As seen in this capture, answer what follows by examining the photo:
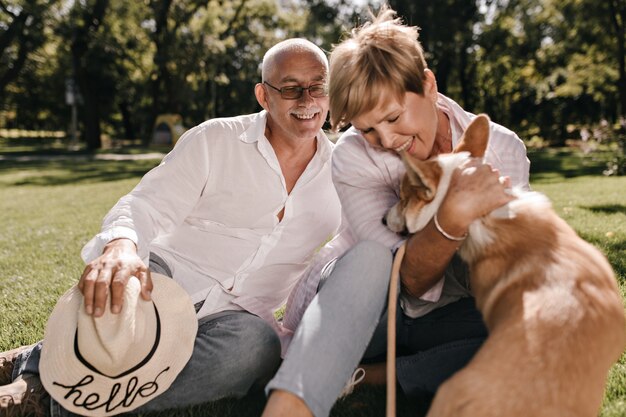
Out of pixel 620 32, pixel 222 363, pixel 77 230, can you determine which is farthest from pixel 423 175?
pixel 620 32

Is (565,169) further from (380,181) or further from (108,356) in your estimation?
(108,356)

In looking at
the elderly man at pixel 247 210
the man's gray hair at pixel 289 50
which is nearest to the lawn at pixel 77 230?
the elderly man at pixel 247 210

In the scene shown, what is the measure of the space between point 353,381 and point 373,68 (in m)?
1.67

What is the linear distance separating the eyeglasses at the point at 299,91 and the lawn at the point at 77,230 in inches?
73.2

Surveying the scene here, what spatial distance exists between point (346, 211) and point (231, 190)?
0.81m

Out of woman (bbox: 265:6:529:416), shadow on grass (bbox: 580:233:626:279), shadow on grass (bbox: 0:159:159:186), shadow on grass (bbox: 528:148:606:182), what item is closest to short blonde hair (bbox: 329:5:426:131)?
woman (bbox: 265:6:529:416)

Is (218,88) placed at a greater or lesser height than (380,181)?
lesser

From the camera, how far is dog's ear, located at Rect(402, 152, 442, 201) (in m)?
2.66

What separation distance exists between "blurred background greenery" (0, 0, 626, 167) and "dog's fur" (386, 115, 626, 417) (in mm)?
14174

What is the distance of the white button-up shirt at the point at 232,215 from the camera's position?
3.40 meters

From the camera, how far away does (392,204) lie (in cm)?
319

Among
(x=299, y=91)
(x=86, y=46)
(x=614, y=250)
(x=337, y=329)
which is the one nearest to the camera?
(x=337, y=329)

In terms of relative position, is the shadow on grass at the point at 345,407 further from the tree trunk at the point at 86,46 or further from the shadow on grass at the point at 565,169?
the tree trunk at the point at 86,46

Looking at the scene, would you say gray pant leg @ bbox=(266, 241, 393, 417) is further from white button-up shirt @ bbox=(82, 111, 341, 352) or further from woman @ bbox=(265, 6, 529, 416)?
white button-up shirt @ bbox=(82, 111, 341, 352)
